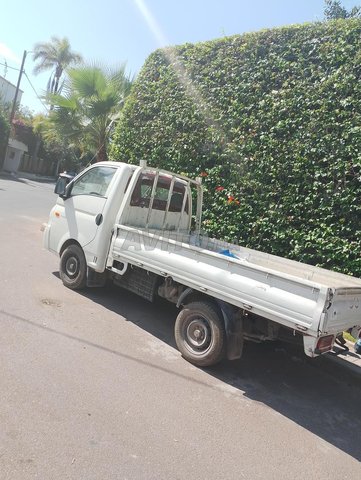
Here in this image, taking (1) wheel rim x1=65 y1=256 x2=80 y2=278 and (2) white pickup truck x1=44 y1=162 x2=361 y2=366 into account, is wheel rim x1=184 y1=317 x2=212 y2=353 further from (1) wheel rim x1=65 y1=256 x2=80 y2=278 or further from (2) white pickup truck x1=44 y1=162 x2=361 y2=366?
(1) wheel rim x1=65 y1=256 x2=80 y2=278

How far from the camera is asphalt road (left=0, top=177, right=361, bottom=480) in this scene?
2.92m

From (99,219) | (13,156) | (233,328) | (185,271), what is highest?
(13,156)

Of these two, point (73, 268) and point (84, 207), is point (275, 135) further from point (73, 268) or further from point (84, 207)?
point (73, 268)

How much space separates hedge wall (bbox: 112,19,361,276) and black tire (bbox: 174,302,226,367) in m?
3.15

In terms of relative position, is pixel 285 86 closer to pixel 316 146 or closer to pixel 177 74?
pixel 316 146

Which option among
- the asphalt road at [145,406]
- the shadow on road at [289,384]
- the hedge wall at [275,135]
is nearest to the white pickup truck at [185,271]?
the shadow on road at [289,384]

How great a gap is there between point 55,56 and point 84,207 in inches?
1773

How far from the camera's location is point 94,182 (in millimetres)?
6512

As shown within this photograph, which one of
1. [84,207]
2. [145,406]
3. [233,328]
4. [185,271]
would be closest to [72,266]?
[84,207]

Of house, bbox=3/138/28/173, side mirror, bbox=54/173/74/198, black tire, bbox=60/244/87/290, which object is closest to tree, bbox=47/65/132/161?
side mirror, bbox=54/173/74/198

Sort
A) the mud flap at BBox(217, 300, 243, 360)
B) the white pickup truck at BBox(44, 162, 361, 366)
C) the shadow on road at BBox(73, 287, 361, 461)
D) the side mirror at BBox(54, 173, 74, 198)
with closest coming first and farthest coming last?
the white pickup truck at BBox(44, 162, 361, 366)
the shadow on road at BBox(73, 287, 361, 461)
the mud flap at BBox(217, 300, 243, 360)
the side mirror at BBox(54, 173, 74, 198)

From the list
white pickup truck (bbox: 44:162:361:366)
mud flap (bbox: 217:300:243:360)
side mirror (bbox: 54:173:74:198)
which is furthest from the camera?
side mirror (bbox: 54:173:74:198)

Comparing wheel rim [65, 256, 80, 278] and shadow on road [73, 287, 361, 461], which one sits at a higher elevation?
wheel rim [65, 256, 80, 278]

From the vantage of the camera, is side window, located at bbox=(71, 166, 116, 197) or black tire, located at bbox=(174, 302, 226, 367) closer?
black tire, located at bbox=(174, 302, 226, 367)
